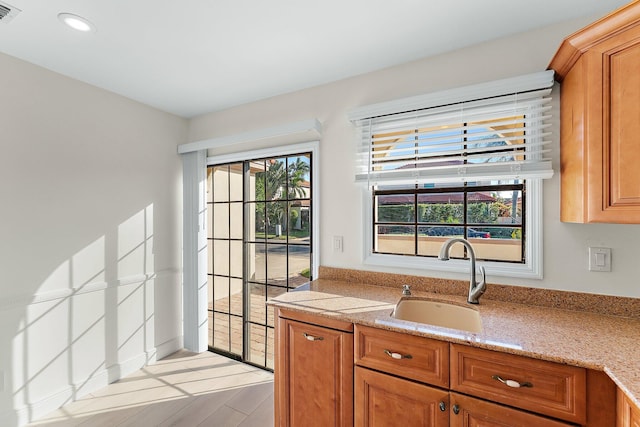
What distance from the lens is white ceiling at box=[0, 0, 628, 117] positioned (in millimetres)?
1457

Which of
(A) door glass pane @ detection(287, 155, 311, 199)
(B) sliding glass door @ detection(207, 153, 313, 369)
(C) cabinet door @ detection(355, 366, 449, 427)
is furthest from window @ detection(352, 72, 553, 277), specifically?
(C) cabinet door @ detection(355, 366, 449, 427)

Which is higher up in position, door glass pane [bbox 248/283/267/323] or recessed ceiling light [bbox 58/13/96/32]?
A: recessed ceiling light [bbox 58/13/96/32]

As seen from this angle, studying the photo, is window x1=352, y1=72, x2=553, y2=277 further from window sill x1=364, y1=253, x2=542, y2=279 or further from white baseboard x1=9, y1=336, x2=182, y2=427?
white baseboard x1=9, y1=336, x2=182, y2=427

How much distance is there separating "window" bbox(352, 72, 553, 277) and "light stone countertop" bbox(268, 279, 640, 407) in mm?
267

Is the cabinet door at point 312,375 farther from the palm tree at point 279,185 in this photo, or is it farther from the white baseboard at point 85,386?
the white baseboard at point 85,386

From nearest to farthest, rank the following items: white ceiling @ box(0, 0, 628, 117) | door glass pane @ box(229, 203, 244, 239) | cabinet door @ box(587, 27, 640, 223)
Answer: cabinet door @ box(587, 27, 640, 223)
white ceiling @ box(0, 0, 628, 117)
door glass pane @ box(229, 203, 244, 239)

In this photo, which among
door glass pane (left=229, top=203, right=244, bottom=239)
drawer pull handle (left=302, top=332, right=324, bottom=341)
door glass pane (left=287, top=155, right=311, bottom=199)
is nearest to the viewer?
drawer pull handle (left=302, top=332, right=324, bottom=341)

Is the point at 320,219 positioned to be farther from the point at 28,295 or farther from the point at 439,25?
the point at 28,295

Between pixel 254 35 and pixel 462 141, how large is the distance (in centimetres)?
144

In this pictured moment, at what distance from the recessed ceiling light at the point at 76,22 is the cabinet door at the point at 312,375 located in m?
2.00

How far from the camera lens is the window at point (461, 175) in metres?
1.63

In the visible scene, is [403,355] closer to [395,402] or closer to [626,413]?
[395,402]

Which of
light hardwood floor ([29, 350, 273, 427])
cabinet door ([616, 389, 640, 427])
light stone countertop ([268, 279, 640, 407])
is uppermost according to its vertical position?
light stone countertop ([268, 279, 640, 407])

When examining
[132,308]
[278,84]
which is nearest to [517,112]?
[278,84]
